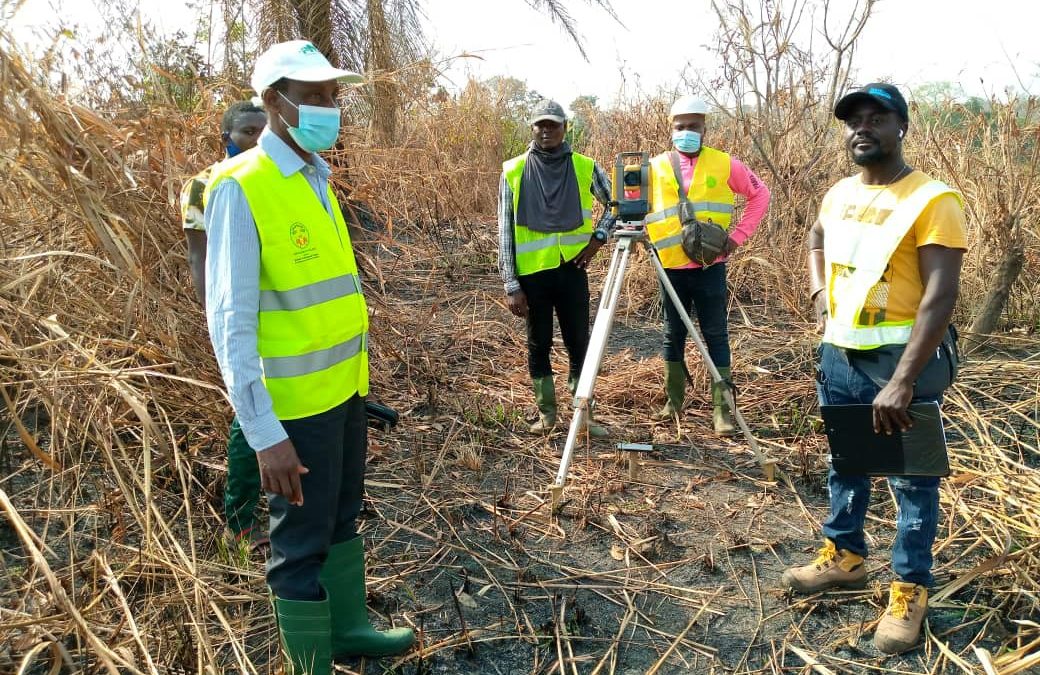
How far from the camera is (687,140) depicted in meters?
4.28

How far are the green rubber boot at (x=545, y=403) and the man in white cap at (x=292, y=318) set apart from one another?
226 centimetres

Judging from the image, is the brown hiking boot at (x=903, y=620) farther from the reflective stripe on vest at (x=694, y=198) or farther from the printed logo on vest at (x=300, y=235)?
the printed logo on vest at (x=300, y=235)

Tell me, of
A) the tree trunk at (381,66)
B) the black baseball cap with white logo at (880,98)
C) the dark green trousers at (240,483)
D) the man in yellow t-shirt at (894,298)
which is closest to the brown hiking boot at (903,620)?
the man in yellow t-shirt at (894,298)

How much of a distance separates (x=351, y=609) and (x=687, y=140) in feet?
10.2

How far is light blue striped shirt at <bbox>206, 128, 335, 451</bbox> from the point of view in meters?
1.91

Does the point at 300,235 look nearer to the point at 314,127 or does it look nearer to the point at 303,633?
the point at 314,127

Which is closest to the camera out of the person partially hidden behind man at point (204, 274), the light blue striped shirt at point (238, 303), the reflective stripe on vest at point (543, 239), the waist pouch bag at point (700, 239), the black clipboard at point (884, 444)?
the light blue striped shirt at point (238, 303)

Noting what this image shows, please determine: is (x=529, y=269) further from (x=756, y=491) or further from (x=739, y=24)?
(x=739, y=24)

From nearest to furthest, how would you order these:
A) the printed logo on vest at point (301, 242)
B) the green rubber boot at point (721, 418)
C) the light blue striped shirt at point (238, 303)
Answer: the light blue striped shirt at point (238, 303) < the printed logo on vest at point (301, 242) < the green rubber boot at point (721, 418)

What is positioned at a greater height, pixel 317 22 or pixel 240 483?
pixel 317 22

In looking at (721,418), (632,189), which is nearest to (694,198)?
(632,189)

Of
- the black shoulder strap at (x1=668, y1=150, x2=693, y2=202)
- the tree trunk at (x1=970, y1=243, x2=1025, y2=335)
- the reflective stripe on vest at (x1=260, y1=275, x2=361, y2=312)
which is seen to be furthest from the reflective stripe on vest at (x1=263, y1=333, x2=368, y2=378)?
the tree trunk at (x1=970, y1=243, x2=1025, y2=335)

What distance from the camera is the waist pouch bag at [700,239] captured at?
13.5ft

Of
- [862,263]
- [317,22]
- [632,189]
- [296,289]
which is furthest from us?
[317,22]
